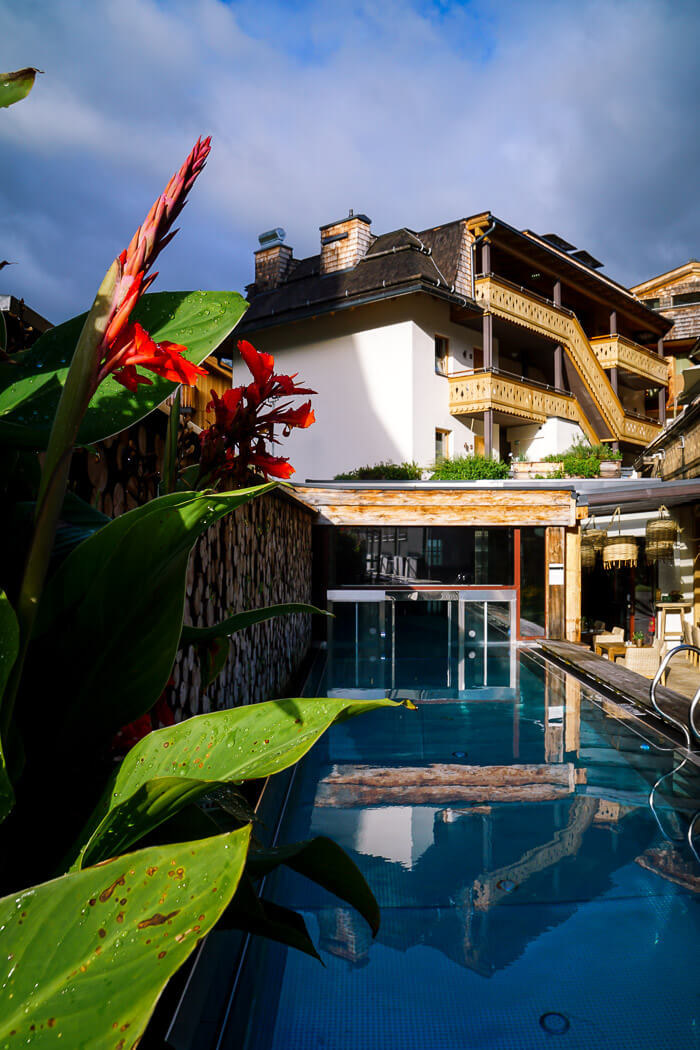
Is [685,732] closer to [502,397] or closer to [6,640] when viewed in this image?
[6,640]

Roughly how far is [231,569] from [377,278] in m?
14.7

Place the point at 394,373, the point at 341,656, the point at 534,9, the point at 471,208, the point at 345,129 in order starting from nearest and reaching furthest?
the point at 534,9 < the point at 341,656 < the point at 394,373 < the point at 471,208 < the point at 345,129

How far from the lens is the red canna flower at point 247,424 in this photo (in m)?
0.85

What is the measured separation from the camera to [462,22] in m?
11.5

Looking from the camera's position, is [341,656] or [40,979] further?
[341,656]

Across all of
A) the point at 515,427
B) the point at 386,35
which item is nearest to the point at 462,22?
the point at 386,35

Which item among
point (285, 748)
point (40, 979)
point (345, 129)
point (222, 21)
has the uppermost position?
point (345, 129)

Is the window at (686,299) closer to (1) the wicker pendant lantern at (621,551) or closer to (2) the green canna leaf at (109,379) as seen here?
(1) the wicker pendant lantern at (621,551)

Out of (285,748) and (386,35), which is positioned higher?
(386,35)

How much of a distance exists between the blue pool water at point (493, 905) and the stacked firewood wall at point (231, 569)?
1071 mm

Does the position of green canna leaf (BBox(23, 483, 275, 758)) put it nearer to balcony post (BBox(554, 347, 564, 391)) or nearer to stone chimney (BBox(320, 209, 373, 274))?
stone chimney (BBox(320, 209, 373, 274))

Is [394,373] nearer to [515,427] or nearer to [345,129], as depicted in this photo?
[515,427]

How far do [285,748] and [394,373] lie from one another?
17.2 meters

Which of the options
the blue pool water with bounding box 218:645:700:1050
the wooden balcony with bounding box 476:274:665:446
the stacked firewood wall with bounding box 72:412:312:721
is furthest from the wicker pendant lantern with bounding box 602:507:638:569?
the wooden balcony with bounding box 476:274:665:446
